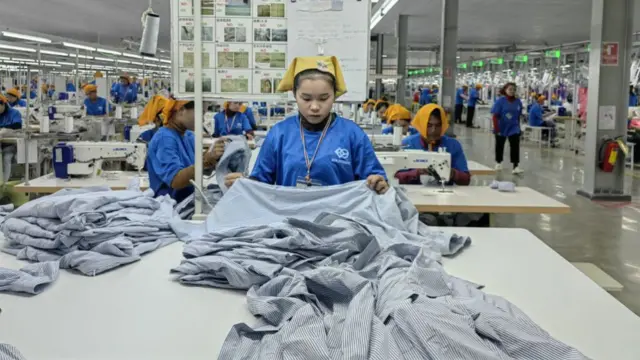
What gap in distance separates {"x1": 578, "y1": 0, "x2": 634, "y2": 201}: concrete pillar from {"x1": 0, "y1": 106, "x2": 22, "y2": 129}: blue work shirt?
798 cm

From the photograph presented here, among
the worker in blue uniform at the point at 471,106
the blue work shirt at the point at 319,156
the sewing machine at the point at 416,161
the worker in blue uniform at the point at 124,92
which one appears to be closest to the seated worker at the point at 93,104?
the worker in blue uniform at the point at 124,92

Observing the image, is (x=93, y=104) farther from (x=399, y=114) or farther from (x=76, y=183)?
(x=76, y=183)

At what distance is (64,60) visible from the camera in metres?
25.2

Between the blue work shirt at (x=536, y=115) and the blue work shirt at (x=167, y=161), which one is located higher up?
the blue work shirt at (x=536, y=115)

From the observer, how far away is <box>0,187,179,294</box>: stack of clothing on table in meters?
2.12

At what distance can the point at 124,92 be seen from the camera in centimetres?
1606

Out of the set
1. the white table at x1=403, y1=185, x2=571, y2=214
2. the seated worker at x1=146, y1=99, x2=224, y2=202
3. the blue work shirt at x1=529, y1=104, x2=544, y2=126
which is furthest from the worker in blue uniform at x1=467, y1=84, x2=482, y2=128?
the seated worker at x1=146, y1=99, x2=224, y2=202

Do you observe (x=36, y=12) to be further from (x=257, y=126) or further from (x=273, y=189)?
(x=273, y=189)

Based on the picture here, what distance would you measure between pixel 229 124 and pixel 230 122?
3cm

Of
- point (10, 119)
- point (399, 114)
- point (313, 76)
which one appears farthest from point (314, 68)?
point (10, 119)

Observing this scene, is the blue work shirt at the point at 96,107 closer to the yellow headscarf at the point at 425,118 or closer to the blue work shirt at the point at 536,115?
the yellow headscarf at the point at 425,118

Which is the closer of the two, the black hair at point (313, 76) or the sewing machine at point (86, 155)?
the black hair at point (313, 76)

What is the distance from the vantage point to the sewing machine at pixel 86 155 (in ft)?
15.1

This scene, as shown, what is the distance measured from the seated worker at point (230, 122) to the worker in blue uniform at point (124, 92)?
7.08m
